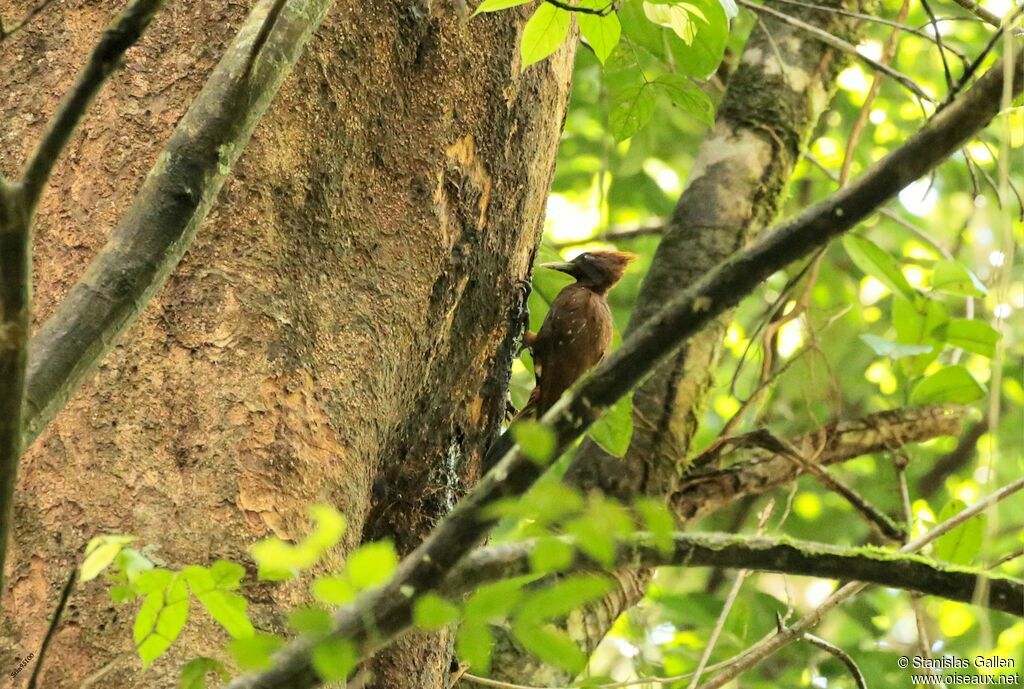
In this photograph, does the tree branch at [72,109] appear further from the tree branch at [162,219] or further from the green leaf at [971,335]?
the green leaf at [971,335]

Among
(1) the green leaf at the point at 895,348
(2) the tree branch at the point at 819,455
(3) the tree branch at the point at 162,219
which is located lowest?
(2) the tree branch at the point at 819,455

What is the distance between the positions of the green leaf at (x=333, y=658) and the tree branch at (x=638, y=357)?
0.03 feet

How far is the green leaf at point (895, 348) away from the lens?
358cm

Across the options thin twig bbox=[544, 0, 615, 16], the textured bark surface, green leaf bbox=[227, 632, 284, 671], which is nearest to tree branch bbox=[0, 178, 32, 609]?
green leaf bbox=[227, 632, 284, 671]

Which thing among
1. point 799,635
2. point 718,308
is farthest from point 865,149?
point 718,308

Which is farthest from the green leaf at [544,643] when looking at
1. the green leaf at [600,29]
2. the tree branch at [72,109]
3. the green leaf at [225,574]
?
the green leaf at [600,29]

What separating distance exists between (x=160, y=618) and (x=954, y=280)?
2.84 metres

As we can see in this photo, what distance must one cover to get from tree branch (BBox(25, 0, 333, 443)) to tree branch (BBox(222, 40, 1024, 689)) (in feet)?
1.41

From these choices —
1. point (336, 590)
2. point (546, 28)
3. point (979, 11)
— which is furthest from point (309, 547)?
point (979, 11)

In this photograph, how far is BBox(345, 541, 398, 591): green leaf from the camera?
1181 mm

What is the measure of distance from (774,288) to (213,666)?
15.9 feet

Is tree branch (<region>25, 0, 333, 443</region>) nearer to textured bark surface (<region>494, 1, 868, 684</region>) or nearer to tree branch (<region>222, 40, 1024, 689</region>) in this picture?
tree branch (<region>222, 40, 1024, 689</region>)

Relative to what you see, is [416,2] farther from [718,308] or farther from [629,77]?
[629,77]

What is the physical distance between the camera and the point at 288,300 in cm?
204
